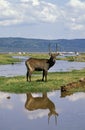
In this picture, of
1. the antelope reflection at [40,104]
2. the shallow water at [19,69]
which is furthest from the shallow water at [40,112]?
the shallow water at [19,69]

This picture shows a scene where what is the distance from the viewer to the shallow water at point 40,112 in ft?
64.5

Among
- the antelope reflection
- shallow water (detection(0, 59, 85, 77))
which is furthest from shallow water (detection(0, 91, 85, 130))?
shallow water (detection(0, 59, 85, 77))

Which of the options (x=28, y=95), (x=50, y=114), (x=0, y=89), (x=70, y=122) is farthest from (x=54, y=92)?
(x=70, y=122)

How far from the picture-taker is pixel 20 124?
20188 millimetres

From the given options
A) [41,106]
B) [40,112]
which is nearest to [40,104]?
[41,106]

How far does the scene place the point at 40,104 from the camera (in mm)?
26688

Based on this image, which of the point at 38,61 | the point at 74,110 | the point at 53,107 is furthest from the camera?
the point at 38,61

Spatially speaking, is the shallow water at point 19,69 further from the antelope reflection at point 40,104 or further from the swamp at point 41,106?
the antelope reflection at point 40,104

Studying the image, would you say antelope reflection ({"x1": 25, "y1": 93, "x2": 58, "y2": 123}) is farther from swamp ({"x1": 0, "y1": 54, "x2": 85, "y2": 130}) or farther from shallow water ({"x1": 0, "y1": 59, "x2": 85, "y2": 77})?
shallow water ({"x1": 0, "y1": 59, "x2": 85, "y2": 77})

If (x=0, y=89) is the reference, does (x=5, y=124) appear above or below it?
above

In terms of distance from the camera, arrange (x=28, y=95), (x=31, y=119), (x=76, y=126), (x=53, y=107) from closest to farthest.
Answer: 1. (x=76, y=126)
2. (x=31, y=119)
3. (x=53, y=107)
4. (x=28, y=95)

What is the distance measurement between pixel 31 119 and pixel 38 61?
16367mm

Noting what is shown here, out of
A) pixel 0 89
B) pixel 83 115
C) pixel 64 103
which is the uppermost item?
pixel 83 115

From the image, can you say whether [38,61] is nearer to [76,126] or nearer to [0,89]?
[0,89]
